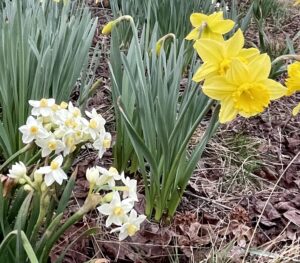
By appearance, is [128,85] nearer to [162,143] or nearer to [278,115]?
[162,143]

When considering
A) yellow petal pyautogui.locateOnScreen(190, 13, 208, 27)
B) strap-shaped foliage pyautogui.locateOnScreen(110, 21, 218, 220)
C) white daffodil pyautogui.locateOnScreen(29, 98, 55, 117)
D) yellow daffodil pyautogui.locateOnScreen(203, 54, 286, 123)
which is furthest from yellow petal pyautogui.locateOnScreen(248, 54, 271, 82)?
white daffodil pyautogui.locateOnScreen(29, 98, 55, 117)

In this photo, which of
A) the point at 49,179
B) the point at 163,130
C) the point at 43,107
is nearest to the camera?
the point at 49,179

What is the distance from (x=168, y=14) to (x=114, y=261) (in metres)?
1.52

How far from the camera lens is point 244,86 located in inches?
52.1

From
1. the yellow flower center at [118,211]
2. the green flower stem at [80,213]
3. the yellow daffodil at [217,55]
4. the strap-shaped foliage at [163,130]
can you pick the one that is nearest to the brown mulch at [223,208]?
the strap-shaped foliage at [163,130]

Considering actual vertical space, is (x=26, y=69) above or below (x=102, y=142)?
below

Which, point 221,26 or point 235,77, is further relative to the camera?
point 221,26

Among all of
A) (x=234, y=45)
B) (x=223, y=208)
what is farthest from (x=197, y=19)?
(x=223, y=208)

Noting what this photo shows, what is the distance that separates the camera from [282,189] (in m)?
2.15

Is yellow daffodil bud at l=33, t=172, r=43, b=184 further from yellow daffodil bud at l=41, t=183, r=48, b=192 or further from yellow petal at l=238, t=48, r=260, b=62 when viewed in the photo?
yellow petal at l=238, t=48, r=260, b=62

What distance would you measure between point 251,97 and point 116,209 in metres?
0.49

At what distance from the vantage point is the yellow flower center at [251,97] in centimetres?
133

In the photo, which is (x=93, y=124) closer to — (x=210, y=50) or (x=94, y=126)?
(x=94, y=126)

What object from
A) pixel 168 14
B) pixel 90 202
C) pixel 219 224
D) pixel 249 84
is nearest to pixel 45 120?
pixel 90 202
